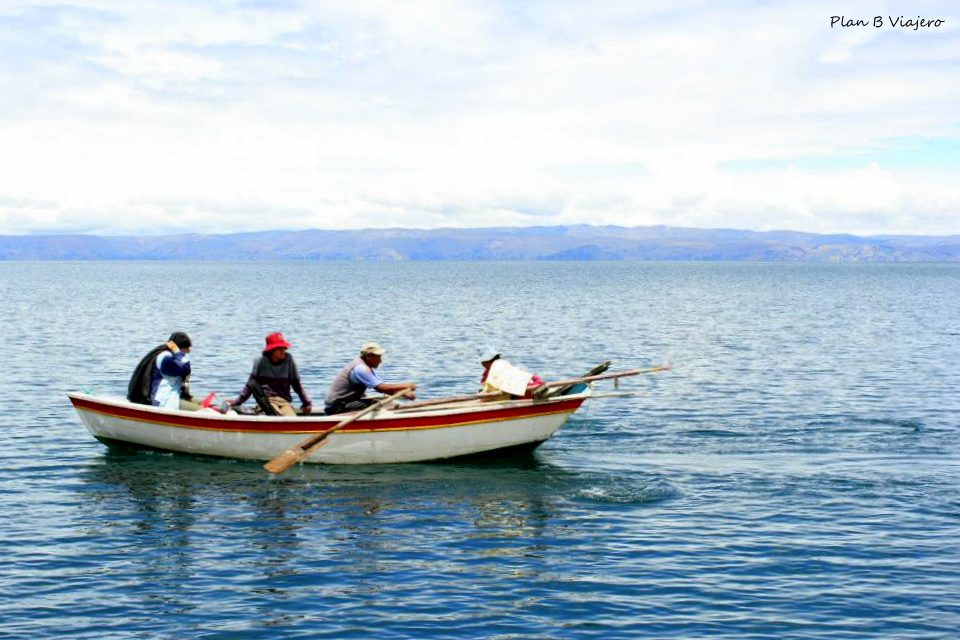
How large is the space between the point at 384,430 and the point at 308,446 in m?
1.72

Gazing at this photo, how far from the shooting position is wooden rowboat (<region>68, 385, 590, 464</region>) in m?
22.1

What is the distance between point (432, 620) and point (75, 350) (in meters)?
40.0

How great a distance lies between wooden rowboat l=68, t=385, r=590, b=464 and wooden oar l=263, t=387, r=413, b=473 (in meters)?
0.35

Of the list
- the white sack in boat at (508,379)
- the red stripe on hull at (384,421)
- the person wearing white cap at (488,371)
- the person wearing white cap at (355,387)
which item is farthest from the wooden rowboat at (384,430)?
the person wearing white cap at (355,387)

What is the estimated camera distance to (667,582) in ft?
49.2

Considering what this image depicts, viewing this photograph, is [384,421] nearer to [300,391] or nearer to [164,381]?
[300,391]

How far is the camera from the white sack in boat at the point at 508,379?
72.9ft

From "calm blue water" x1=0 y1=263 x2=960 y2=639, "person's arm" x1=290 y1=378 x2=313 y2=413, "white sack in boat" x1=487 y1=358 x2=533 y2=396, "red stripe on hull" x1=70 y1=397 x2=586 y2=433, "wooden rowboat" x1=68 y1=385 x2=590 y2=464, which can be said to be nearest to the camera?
"calm blue water" x1=0 y1=263 x2=960 y2=639

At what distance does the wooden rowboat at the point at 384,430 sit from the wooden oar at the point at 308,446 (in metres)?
0.35

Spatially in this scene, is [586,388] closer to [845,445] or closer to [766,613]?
[845,445]

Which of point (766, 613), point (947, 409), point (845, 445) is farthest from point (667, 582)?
point (947, 409)

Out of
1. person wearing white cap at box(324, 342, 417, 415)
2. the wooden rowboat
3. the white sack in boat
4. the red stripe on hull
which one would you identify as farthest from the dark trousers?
the white sack in boat

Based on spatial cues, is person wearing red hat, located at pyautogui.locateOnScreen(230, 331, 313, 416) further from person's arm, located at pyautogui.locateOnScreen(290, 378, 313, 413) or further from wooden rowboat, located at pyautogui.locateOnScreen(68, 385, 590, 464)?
wooden rowboat, located at pyautogui.locateOnScreen(68, 385, 590, 464)

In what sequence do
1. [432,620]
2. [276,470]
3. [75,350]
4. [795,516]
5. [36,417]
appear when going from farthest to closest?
[75,350] < [36,417] < [276,470] < [795,516] < [432,620]
